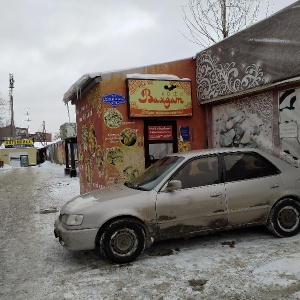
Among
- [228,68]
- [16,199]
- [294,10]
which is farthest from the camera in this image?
[16,199]

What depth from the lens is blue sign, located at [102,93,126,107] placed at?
8.33 m

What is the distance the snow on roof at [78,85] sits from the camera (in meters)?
8.34

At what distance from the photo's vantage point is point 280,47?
22.1 ft

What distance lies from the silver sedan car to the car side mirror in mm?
15

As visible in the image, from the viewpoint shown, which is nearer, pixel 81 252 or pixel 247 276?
pixel 247 276

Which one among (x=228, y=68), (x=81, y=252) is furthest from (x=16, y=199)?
(x=228, y=68)

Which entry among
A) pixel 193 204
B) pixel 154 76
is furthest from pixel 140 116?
pixel 193 204

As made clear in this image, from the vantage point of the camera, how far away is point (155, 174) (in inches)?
216

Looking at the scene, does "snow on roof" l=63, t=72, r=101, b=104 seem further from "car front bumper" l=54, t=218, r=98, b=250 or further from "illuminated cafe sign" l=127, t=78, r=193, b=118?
"car front bumper" l=54, t=218, r=98, b=250

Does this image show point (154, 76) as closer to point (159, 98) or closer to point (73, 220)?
point (159, 98)

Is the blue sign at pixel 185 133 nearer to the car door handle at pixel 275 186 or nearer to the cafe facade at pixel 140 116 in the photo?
the cafe facade at pixel 140 116

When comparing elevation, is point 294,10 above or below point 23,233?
above

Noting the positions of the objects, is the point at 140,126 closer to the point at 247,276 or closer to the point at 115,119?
the point at 115,119

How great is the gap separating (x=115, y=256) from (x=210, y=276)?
1301 mm
